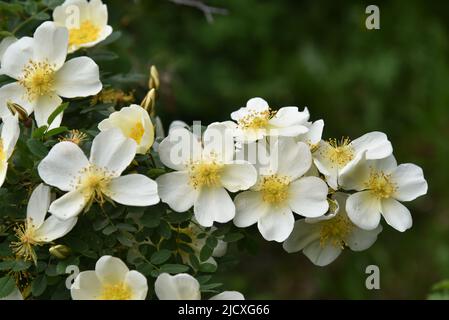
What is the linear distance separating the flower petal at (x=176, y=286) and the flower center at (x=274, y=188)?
0.81 ft

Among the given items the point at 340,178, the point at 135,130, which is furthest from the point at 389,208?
the point at 135,130

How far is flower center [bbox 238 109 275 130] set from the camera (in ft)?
5.29

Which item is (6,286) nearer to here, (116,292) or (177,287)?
(116,292)

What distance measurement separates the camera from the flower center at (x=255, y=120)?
1.61 metres

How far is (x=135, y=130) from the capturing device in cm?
160

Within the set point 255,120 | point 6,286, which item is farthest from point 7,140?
point 255,120

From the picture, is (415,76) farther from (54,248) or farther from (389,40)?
(54,248)

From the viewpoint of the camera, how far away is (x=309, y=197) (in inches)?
61.3

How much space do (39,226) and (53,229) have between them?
3cm

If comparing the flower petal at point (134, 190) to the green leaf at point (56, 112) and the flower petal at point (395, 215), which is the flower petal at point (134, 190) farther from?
the flower petal at point (395, 215)

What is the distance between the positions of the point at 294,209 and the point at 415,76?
95.3 inches

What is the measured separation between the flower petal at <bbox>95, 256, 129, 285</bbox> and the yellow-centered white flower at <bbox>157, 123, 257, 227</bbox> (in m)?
0.16

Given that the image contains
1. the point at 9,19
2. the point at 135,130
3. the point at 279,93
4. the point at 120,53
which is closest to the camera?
the point at 135,130
